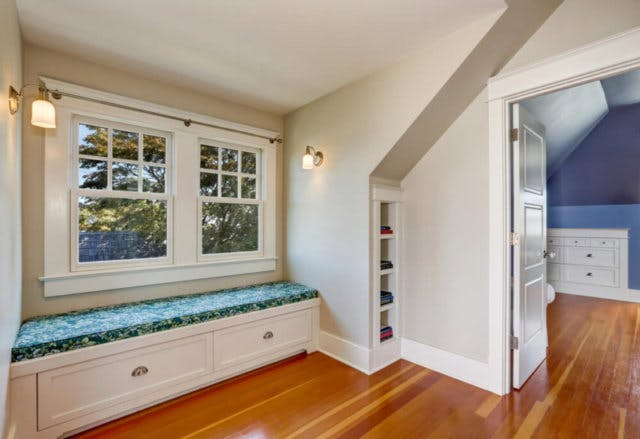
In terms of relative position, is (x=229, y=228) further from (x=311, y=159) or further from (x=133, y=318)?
(x=133, y=318)

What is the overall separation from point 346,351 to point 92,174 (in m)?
2.40

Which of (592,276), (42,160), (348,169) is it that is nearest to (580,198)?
(592,276)

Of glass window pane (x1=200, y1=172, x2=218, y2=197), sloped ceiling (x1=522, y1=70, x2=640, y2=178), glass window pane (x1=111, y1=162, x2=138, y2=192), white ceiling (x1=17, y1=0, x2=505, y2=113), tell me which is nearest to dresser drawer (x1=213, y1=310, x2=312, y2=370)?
glass window pane (x1=200, y1=172, x2=218, y2=197)

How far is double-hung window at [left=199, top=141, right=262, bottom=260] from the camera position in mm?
2840

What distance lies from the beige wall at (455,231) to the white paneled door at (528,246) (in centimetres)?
19

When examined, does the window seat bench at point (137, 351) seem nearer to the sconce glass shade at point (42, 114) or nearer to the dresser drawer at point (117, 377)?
the dresser drawer at point (117, 377)

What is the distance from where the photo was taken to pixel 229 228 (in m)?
3.01

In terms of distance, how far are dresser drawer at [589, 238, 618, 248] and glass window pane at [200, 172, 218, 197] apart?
213 inches

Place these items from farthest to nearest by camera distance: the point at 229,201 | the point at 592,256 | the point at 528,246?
the point at 592,256 < the point at 229,201 < the point at 528,246

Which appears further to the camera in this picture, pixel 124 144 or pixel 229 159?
pixel 229 159

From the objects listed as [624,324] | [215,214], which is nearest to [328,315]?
[215,214]

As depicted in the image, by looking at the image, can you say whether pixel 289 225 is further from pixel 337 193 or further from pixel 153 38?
pixel 153 38

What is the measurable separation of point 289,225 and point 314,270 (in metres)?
0.59

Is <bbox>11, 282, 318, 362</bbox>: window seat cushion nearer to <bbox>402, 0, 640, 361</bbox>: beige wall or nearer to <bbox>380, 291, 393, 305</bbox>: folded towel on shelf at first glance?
<bbox>380, 291, 393, 305</bbox>: folded towel on shelf
